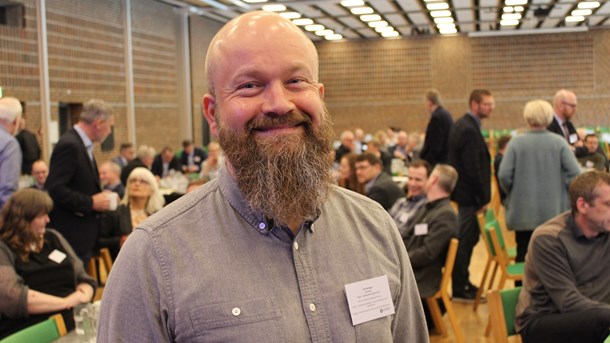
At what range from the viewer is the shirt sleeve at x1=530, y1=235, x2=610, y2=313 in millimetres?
3371

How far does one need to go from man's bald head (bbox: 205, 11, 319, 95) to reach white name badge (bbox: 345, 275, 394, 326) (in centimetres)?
37

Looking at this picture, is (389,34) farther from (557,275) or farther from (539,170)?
(557,275)

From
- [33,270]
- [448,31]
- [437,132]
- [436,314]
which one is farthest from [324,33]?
[33,270]

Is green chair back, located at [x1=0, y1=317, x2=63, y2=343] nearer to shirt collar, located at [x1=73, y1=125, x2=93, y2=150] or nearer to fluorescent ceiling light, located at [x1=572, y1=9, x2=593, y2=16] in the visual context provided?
A: shirt collar, located at [x1=73, y1=125, x2=93, y2=150]

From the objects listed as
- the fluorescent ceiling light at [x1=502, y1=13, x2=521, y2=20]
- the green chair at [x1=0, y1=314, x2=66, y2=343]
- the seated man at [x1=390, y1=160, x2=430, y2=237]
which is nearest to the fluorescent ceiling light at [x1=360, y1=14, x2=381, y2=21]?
the fluorescent ceiling light at [x1=502, y1=13, x2=521, y2=20]

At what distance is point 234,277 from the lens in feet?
3.85

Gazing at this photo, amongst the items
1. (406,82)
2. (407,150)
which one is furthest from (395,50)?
(407,150)

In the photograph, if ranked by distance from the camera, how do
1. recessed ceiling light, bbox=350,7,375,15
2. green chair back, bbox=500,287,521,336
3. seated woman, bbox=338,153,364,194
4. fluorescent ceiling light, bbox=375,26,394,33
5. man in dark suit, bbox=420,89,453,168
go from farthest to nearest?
fluorescent ceiling light, bbox=375,26,394,33
recessed ceiling light, bbox=350,7,375,15
man in dark suit, bbox=420,89,453,168
seated woman, bbox=338,153,364,194
green chair back, bbox=500,287,521,336

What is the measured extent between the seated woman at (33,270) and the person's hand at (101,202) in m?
0.76

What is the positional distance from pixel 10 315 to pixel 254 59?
307 cm

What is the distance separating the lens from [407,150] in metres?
12.6

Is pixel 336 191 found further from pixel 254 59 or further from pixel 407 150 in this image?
pixel 407 150

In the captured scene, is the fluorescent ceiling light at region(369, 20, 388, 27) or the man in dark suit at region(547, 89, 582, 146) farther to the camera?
the fluorescent ceiling light at region(369, 20, 388, 27)

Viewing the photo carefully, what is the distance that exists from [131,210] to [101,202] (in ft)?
4.52
